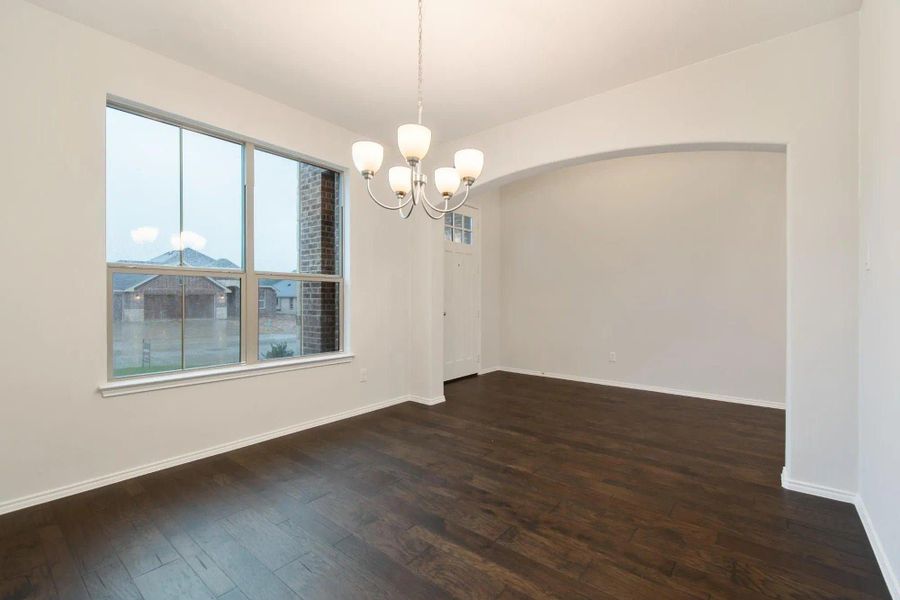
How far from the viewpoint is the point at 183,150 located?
3.03 m

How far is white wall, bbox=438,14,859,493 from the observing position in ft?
7.79

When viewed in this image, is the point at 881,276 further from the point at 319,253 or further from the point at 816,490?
the point at 319,253

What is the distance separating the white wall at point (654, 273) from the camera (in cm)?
450

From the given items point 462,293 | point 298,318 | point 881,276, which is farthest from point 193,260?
point 881,276

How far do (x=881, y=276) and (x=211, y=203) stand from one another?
13.7 ft

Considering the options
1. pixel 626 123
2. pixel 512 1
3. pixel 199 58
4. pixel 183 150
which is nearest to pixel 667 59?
pixel 626 123

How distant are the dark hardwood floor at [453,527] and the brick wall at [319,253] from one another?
3.35 feet

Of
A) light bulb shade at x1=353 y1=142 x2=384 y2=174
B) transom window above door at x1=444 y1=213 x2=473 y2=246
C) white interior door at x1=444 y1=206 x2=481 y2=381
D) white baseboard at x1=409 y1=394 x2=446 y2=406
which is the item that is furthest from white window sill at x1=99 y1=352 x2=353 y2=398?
transom window above door at x1=444 y1=213 x2=473 y2=246

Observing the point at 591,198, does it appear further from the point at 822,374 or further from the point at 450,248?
the point at 822,374

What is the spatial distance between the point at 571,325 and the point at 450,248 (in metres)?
2.09

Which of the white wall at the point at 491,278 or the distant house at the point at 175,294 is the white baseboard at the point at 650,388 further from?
the distant house at the point at 175,294

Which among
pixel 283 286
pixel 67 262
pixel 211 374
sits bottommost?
pixel 211 374

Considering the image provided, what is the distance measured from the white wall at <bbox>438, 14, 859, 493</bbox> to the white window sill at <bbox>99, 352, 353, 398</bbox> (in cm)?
359

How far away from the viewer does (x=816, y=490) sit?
2.45 meters
